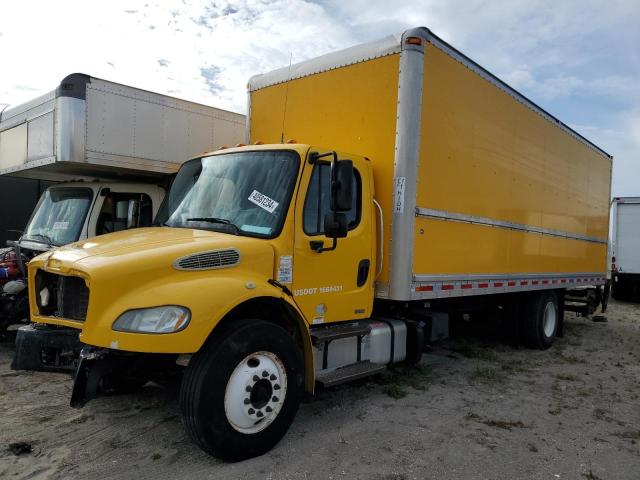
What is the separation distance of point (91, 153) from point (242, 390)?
12.6ft

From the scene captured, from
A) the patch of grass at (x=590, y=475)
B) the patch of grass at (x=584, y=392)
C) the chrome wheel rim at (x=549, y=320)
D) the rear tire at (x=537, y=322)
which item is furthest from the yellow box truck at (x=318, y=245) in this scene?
the patch of grass at (x=590, y=475)

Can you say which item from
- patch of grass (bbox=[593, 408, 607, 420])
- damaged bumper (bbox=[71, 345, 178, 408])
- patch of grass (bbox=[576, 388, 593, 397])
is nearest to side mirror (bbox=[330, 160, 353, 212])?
damaged bumper (bbox=[71, 345, 178, 408])

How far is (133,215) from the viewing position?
6777mm

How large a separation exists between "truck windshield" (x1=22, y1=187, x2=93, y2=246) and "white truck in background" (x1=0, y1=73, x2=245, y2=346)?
15 mm

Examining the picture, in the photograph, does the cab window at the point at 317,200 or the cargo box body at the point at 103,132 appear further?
the cargo box body at the point at 103,132

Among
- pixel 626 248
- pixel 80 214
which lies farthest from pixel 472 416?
pixel 626 248

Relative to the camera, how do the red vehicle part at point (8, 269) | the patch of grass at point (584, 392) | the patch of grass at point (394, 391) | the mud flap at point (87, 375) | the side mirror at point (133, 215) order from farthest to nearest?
1. the side mirror at point (133, 215)
2. the red vehicle part at point (8, 269)
3. the patch of grass at point (584, 392)
4. the patch of grass at point (394, 391)
5. the mud flap at point (87, 375)

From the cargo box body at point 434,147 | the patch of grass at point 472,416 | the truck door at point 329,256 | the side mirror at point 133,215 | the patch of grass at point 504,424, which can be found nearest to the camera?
the truck door at point 329,256

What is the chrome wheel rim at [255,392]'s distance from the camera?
3.65 meters

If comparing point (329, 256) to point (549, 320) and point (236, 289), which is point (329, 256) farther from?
point (549, 320)

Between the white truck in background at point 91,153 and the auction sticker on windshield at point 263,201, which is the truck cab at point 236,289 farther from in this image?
the white truck in background at point 91,153

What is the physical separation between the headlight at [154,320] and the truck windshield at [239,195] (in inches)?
39.7

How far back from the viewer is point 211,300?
11.6 feet

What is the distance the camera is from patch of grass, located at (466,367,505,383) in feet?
20.7
